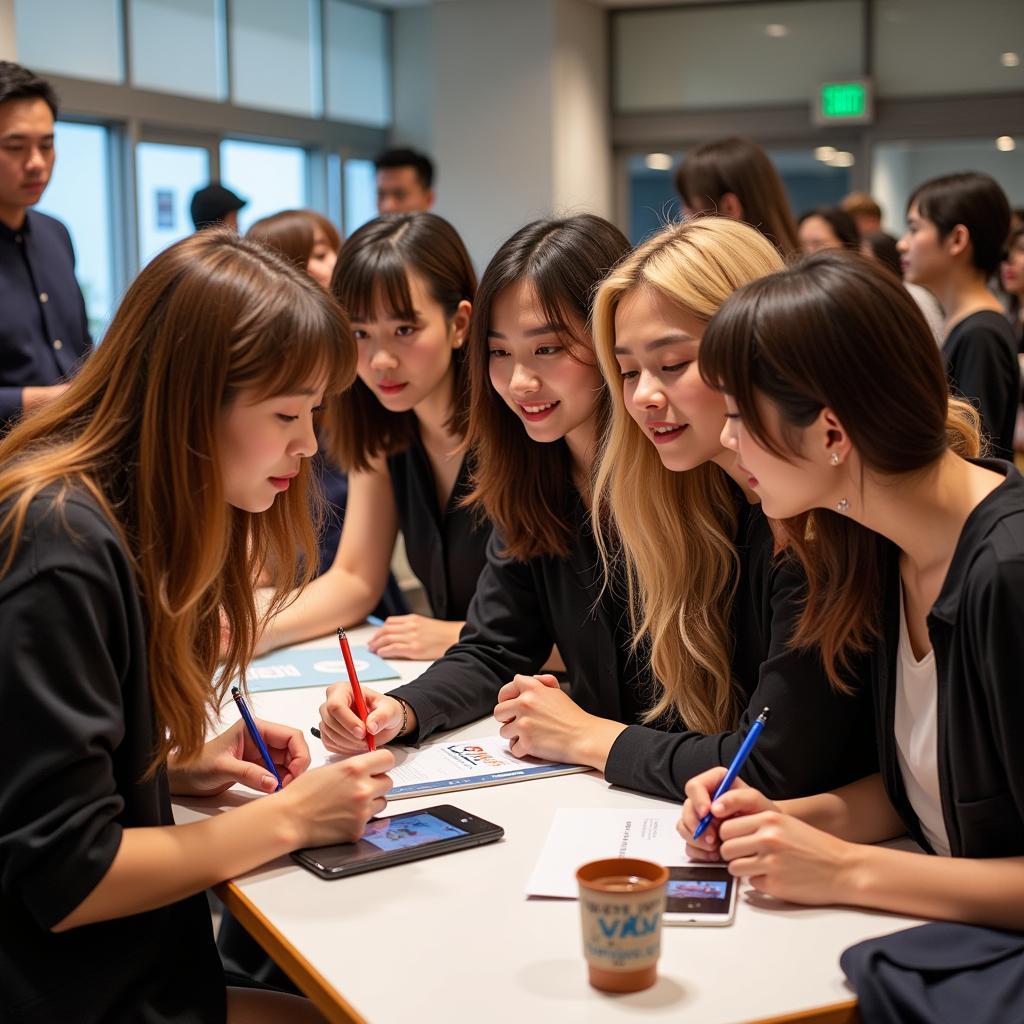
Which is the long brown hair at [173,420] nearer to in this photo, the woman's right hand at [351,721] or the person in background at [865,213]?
the woman's right hand at [351,721]

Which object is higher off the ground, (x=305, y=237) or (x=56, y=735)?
(x=305, y=237)

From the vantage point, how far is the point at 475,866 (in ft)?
4.86

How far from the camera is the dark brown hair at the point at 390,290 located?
2611 millimetres

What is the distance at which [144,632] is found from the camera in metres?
1.41

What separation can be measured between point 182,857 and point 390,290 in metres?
1.47

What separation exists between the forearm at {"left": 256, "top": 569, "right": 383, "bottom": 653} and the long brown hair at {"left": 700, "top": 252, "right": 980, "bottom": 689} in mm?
1378

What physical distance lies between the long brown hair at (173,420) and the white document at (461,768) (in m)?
0.36

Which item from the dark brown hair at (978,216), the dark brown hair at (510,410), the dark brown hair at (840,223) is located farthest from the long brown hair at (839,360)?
the dark brown hair at (840,223)

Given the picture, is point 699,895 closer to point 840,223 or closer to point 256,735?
point 256,735

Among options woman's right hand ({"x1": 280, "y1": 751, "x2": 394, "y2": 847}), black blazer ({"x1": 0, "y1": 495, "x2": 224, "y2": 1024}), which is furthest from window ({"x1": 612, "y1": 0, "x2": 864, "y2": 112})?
black blazer ({"x1": 0, "y1": 495, "x2": 224, "y2": 1024})

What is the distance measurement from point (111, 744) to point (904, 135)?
8373 mm

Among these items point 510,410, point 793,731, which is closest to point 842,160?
point 510,410

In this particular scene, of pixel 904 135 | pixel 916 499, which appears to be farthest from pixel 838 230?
pixel 916 499

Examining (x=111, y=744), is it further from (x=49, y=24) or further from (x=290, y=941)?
(x=49, y=24)
